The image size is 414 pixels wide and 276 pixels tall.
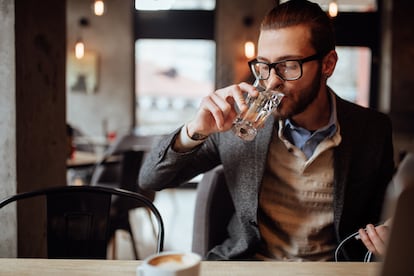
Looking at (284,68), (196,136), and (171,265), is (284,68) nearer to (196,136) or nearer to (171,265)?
(196,136)

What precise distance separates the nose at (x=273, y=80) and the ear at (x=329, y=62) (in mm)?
222

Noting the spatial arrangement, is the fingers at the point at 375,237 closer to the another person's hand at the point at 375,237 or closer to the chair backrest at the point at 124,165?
the another person's hand at the point at 375,237

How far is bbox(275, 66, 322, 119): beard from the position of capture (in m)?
1.60

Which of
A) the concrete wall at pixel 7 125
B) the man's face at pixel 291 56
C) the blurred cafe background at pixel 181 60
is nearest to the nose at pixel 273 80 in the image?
the man's face at pixel 291 56

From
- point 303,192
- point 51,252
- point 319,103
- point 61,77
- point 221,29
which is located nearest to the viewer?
point 51,252

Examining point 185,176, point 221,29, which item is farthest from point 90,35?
point 185,176

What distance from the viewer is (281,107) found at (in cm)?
158

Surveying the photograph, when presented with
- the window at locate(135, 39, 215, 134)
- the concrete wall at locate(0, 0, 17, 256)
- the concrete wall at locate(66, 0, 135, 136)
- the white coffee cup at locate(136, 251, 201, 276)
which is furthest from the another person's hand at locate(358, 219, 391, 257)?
the concrete wall at locate(66, 0, 135, 136)

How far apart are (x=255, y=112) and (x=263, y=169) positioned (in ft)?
0.89

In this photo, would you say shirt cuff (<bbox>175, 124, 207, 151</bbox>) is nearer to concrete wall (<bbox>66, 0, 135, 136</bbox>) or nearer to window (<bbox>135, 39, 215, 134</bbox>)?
window (<bbox>135, 39, 215, 134</bbox>)

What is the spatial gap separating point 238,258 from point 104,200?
19.1 inches

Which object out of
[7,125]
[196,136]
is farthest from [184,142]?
[7,125]

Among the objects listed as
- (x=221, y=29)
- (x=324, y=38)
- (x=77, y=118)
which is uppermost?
(x=221, y=29)

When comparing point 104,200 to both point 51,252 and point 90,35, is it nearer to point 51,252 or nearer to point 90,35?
point 51,252
